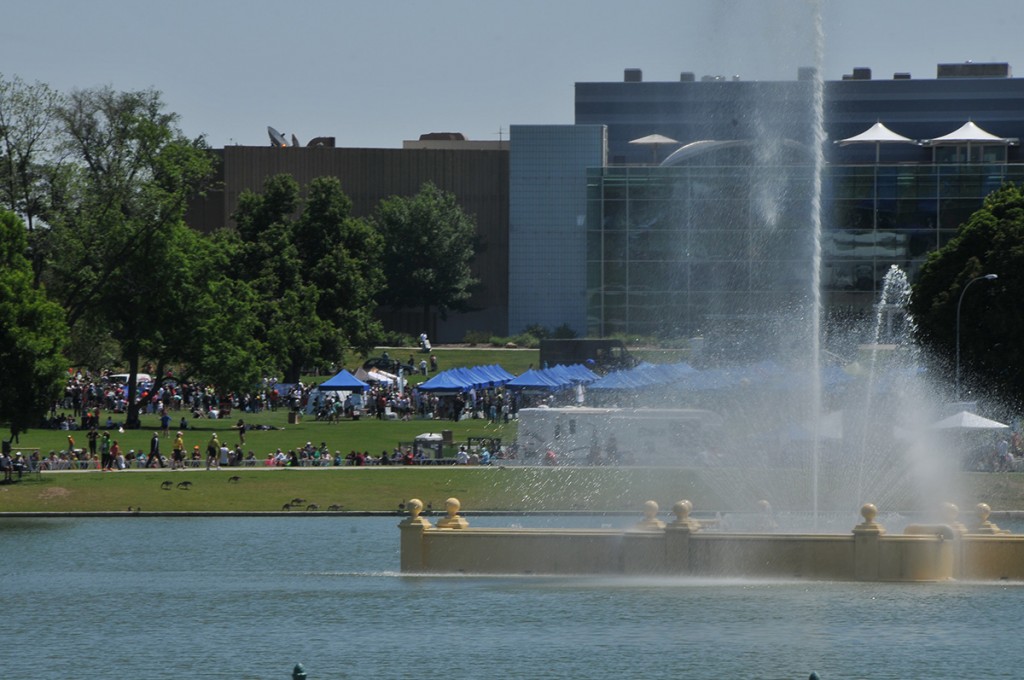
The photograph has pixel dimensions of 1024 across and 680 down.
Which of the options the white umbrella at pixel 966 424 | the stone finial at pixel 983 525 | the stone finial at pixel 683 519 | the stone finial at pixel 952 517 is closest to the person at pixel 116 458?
the white umbrella at pixel 966 424

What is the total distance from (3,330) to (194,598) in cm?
2902

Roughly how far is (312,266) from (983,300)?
50973mm

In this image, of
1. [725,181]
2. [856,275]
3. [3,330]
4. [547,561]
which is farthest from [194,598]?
[856,275]

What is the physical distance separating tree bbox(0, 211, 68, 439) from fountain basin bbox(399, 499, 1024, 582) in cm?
3096

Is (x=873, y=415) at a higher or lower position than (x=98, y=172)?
lower

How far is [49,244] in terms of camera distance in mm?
82250

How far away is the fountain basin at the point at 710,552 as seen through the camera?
30609mm

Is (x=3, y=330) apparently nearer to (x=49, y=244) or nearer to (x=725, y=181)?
(x=49, y=244)

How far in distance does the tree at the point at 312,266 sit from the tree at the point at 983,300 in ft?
120

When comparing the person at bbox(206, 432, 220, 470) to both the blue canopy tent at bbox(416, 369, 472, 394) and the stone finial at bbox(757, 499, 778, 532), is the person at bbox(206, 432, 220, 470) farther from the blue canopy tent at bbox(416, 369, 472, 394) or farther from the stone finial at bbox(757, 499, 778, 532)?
the stone finial at bbox(757, 499, 778, 532)

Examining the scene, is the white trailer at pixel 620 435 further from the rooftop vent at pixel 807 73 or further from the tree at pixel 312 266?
the tree at pixel 312 266

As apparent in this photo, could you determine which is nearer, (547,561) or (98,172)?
(547,561)

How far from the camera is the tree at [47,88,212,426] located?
262 feet

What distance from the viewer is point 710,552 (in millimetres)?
31359
